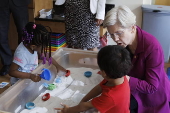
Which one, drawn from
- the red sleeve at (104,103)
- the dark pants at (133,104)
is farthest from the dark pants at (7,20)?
the red sleeve at (104,103)

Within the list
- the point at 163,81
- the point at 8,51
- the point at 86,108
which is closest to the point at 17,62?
the point at 86,108

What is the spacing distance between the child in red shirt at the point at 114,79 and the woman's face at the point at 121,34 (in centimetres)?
21

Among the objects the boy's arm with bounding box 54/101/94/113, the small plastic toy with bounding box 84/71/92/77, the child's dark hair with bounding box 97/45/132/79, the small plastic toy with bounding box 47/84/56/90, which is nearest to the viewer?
the child's dark hair with bounding box 97/45/132/79

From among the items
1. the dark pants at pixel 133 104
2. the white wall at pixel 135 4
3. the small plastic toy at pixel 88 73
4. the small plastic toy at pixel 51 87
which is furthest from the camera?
the white wall at pixel 135 4

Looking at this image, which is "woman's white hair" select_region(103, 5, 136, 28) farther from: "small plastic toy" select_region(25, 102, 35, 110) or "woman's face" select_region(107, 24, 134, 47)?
"small plastic toy" select_region(25, 102, 35, 110)

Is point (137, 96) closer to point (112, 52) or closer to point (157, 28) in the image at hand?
point (112, 52)

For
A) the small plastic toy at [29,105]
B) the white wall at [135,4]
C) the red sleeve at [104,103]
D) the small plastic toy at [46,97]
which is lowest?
the small plastic toy at [29,105]

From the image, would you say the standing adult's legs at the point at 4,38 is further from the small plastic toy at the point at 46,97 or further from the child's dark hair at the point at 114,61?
the child's dark hair at the point at 114,61

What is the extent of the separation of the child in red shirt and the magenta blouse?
0.62 feet

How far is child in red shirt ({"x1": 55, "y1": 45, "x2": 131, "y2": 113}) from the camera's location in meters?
1.06

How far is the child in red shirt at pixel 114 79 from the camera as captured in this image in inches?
41.9

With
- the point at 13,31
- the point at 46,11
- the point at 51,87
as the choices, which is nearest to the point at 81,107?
the point at 51,87

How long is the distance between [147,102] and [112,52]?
532 mm

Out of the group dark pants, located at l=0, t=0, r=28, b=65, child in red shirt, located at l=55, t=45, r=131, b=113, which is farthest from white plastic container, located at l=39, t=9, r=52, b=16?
child in red shirt, located at l=55, t=45, r=131, b=113
